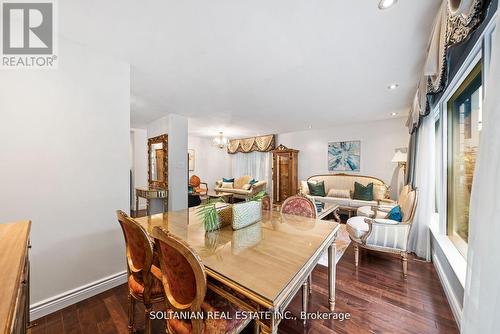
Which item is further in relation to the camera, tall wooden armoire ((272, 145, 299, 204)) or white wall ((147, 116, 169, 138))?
tall wooden armoire ((272, 145, 299, 204))

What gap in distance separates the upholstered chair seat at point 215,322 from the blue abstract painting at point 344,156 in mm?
5049

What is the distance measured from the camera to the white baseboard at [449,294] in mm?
1544

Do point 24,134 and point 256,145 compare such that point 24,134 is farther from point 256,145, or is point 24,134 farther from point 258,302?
point 256,145

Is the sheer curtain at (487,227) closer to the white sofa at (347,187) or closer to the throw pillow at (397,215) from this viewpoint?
the throw pillow at (397,215)

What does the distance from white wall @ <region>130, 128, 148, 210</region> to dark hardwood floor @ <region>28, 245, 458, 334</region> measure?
13.3 ft

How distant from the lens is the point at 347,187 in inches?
201

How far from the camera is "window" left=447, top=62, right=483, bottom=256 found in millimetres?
1756

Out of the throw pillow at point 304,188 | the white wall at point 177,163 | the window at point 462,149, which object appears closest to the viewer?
the window at point 462,149

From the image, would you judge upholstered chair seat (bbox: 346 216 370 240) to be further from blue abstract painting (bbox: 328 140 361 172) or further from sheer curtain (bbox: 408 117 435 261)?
blue abstract painting (bbox: 328 140 361 172)

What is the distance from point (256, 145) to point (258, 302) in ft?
20.6

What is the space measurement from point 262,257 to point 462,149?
8.19 feet

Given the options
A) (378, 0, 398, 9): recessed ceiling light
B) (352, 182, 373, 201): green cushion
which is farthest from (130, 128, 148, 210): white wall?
(378, 0, 398, 9): recessed ceiling light

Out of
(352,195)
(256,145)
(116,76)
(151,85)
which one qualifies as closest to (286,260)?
(116,76)

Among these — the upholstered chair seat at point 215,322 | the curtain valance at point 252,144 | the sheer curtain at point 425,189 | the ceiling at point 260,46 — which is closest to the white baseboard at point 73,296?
the upholstered chair seat at point 215,322
